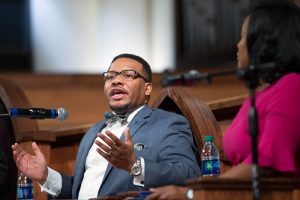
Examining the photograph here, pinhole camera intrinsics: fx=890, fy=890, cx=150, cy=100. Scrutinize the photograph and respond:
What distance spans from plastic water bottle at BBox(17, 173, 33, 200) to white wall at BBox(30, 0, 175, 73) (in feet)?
10.7

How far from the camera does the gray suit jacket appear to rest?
3977 mm

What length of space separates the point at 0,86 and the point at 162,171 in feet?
4.16

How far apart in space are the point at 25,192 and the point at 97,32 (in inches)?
150

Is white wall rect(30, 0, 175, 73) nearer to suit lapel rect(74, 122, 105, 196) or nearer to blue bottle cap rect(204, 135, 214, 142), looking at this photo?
suit lapel rect(74, 122, 105, 196)

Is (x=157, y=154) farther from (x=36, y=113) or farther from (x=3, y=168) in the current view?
(x=3, y=168)

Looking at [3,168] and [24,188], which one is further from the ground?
[3,168]

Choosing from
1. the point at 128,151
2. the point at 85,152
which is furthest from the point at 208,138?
the point at 85,152

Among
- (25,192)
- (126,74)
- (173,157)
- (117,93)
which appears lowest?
(25,192)

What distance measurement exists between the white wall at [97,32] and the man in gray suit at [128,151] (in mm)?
3332

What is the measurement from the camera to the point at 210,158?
13.2 feet

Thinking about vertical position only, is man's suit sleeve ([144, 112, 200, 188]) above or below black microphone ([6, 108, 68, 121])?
below

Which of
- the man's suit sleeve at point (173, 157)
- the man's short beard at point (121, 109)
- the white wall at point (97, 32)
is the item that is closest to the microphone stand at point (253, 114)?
the man's suit sleeve at point (173, 157)

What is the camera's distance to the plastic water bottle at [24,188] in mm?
4480

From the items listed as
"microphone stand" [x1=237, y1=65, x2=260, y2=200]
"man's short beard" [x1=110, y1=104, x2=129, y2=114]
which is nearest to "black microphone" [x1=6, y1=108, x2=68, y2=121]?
"man's short beard" [x1=110, y1=104, x2=129, y2=114]
